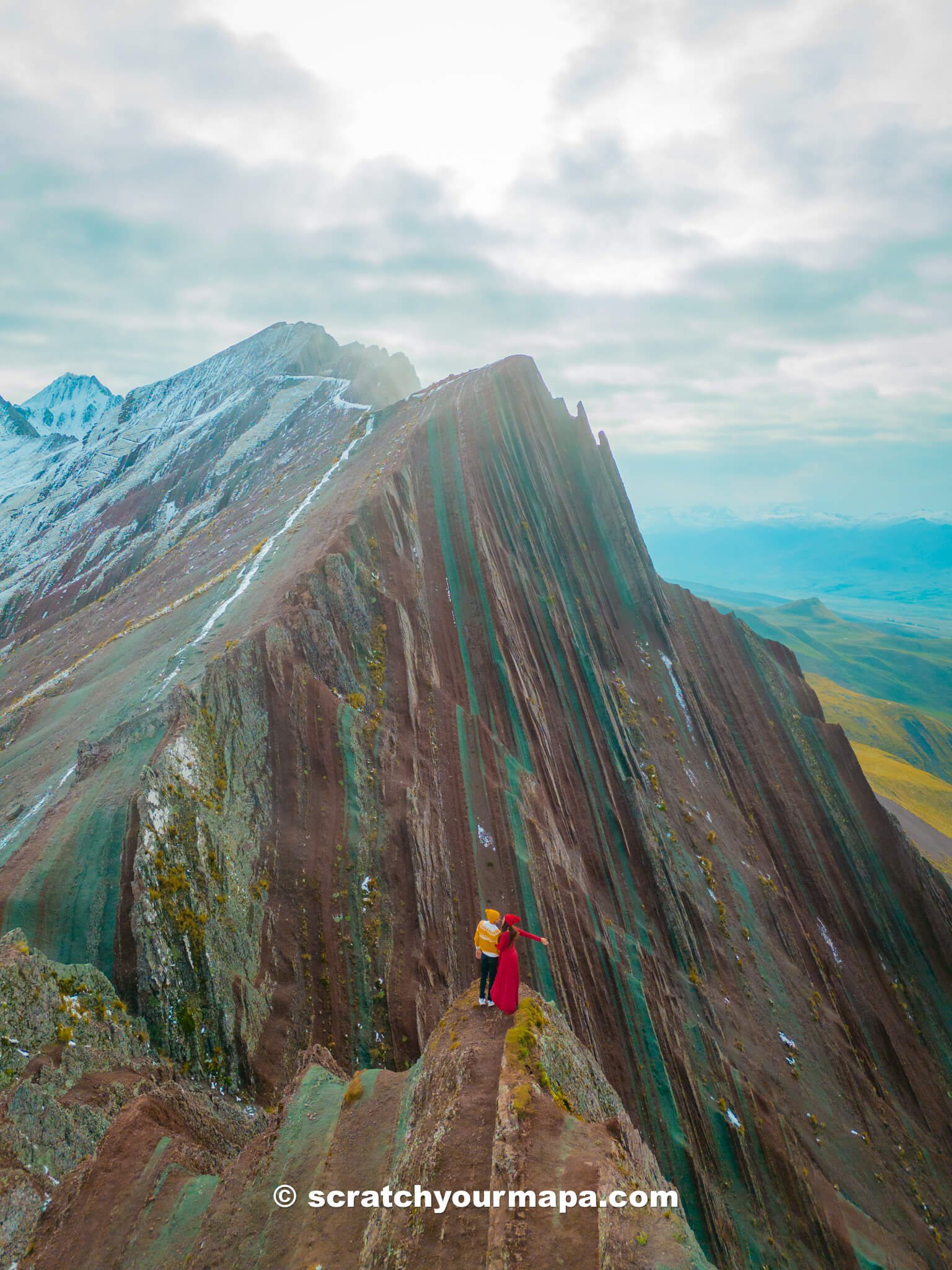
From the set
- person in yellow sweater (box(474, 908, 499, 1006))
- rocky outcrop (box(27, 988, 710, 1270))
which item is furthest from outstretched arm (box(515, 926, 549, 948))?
rocky outcrop (box(27, 988, 710, 1270))

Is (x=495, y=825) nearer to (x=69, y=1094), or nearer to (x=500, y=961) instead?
(x=500, y=961)

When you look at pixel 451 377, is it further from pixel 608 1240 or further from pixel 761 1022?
pixel 608 1240

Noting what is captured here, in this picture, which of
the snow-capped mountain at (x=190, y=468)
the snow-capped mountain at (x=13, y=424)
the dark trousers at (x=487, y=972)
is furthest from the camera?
the snow-capped mountain at (x=13, y=424)

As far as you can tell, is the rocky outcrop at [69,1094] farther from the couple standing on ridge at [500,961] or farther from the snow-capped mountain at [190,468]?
the snow-capped mountain at [190,468]

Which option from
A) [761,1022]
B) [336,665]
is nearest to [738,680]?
[761,1022]

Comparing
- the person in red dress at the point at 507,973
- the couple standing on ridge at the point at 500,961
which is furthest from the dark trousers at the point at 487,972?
the person in red dress at the point at 507,973

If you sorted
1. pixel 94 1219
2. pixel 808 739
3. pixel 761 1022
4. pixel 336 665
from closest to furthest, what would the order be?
pixel 94 1219
pixel 336 665
pixel 761 1022
pixel 808 739

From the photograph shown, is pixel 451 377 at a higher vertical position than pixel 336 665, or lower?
higher
